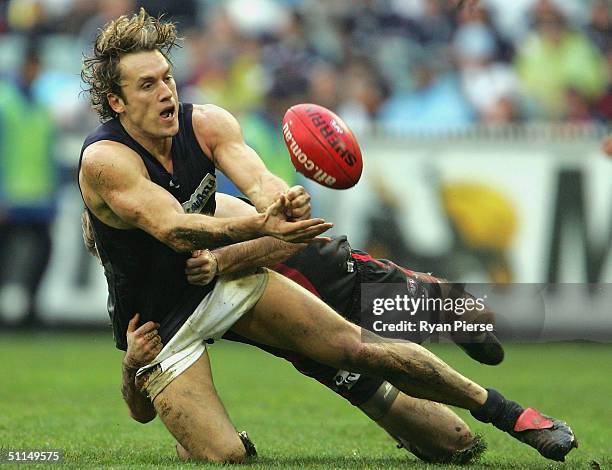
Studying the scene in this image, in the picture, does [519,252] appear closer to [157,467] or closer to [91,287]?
[91,287]

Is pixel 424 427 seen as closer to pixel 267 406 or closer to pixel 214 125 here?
pixel 214 125

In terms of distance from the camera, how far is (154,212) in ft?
19.6

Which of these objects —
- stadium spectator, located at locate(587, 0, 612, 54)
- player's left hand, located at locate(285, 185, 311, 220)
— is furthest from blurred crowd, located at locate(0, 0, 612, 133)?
player's left hand, located at locate(285, 185, 311, 220)

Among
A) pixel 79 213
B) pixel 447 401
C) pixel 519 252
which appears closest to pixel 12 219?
pixel 79 213

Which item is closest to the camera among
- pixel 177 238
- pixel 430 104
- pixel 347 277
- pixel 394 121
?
pixel 177 238

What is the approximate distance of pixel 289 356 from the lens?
678 cm

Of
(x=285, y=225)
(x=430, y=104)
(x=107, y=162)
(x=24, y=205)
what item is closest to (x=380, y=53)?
(x=430, y=104)

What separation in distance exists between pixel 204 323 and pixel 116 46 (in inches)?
58.3

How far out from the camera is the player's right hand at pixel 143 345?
21.1 feet

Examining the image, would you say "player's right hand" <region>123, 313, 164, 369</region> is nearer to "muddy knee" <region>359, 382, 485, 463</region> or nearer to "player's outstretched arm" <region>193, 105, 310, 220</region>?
"player's outstretched arm" <region>193, 105, 310, 220</region>

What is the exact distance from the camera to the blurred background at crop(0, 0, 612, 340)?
1284cm

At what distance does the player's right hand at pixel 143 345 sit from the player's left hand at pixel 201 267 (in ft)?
1.15

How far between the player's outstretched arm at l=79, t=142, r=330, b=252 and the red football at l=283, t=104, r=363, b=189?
335 mm

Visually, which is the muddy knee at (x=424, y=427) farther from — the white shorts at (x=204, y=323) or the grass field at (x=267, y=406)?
the white shorts at (x=204, y=323)
